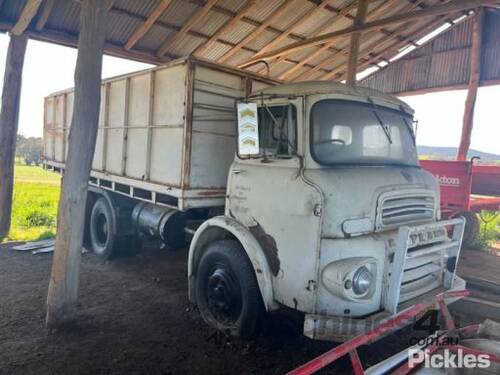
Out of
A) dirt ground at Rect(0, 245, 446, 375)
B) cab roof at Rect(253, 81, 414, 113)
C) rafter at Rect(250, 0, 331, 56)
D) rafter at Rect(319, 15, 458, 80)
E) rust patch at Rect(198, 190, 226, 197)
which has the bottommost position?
dirt ground at Rect(0, 245, 446, 375)

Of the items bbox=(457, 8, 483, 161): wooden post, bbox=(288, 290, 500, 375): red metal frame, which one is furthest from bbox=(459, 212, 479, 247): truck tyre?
bbox=(288, 290, 500, 375): red metal frame

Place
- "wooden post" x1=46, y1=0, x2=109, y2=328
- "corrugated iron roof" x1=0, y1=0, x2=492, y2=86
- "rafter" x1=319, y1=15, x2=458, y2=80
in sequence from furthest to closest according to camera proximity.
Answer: "rafter" x1=319, y1=15, x2=458, y2=80 < "corrugated iron roof" x1=0, y1=0, x2=492, y2=86 < "wooden post" x1=46, y1=0, x2=109, y2=328

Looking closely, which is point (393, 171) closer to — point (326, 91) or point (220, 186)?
point (326, 91)

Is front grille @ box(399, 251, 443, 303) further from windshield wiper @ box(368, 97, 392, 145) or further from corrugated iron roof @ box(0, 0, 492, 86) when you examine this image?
corrugated iron roof @ box(0, 0, 492, 86)

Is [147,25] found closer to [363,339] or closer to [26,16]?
[26,16]

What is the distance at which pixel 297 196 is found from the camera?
3203 mm

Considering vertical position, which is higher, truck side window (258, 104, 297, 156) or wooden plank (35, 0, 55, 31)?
wooden plank (35, 0, 55, 31)

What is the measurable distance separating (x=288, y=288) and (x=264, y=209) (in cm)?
78

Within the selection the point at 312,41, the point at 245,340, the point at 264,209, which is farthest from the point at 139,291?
the point at 312,41

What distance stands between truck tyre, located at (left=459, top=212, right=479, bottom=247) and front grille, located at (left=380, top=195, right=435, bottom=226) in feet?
20.6

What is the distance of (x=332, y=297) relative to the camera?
2.95 metres

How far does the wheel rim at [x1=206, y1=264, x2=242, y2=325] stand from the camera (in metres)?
3.72

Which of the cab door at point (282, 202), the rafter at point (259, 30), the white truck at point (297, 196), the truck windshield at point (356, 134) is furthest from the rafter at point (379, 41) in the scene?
the cab door at point (282, 202)

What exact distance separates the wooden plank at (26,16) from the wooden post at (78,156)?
4.05 metres
